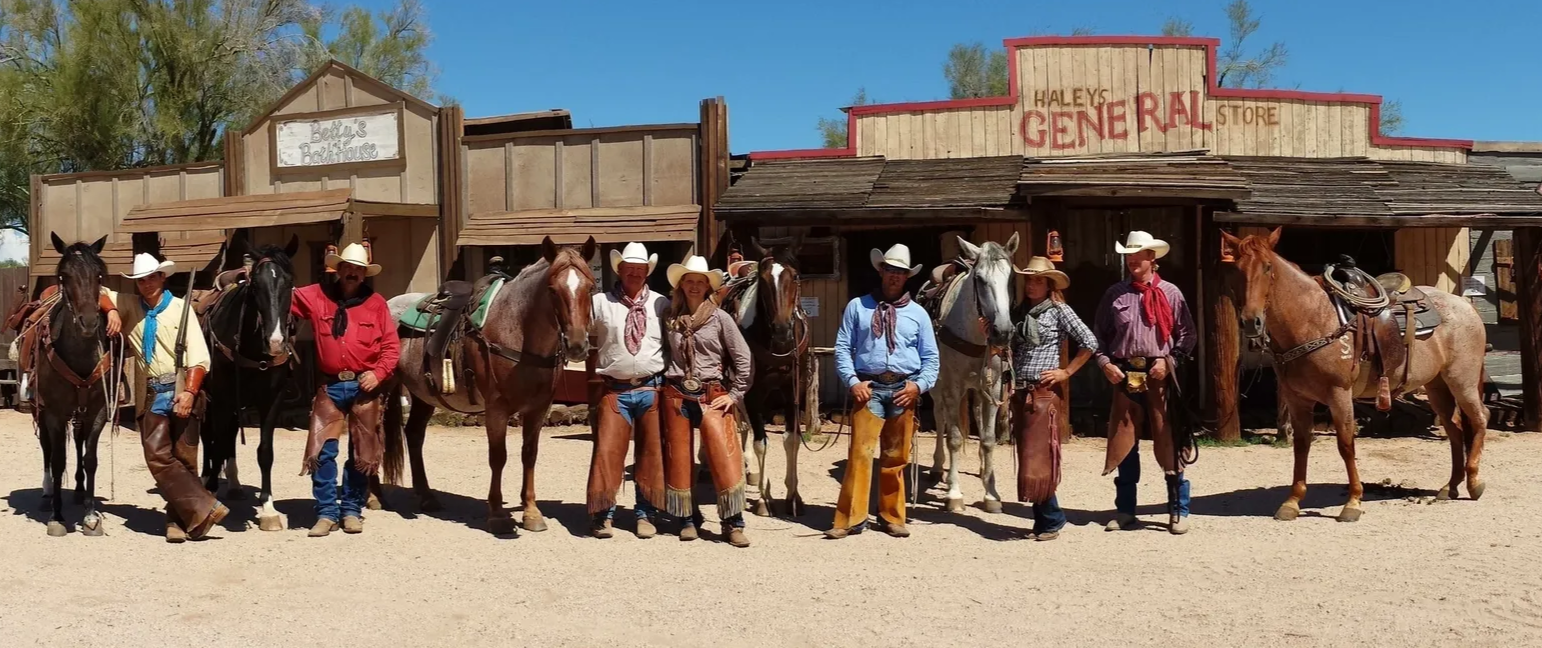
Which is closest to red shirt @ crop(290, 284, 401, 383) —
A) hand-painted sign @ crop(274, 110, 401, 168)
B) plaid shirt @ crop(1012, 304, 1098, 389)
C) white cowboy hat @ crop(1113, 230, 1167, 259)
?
plaid shirt @ crop(1012, 304, 1098, 389)

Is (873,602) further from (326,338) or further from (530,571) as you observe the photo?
(326,338)

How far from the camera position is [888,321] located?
6.86 metres

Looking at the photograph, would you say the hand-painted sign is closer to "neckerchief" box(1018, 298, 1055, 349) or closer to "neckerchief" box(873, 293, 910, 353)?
"neckerchief" box(873, 293, 910, 353)

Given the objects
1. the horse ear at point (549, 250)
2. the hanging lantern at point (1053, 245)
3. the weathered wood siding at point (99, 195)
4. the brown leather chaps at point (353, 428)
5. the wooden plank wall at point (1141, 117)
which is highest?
the wooden plank wall at point (1141, 117)

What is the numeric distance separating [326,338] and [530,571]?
2.02 meters

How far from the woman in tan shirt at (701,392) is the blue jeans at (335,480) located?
6.48 ft

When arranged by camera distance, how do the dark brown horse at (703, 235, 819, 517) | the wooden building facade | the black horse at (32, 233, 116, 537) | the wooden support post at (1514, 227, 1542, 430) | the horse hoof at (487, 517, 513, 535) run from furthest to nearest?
the wooden building facade → the wooden support post at (1514, 227, 1542, 430) → the dark brown horse at (703, 235, 819, 517) → the horse hoof at (487, 517, 513, 535) → the black horse at (32, 233, 116, 537)

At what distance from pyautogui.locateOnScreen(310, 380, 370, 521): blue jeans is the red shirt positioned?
14 cm

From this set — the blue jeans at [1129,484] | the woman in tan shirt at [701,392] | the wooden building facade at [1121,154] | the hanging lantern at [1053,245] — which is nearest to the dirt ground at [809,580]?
the blue jeans at [1129,484]

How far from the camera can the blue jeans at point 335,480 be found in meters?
7.00

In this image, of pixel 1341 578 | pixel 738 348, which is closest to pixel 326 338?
pixel 738 348

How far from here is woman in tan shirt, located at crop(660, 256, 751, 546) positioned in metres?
6.89

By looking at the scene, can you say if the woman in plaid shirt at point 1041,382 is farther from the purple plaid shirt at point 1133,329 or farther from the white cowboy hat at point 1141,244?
the white cowboy hat at point 1141,244

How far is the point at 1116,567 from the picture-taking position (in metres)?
6.23
